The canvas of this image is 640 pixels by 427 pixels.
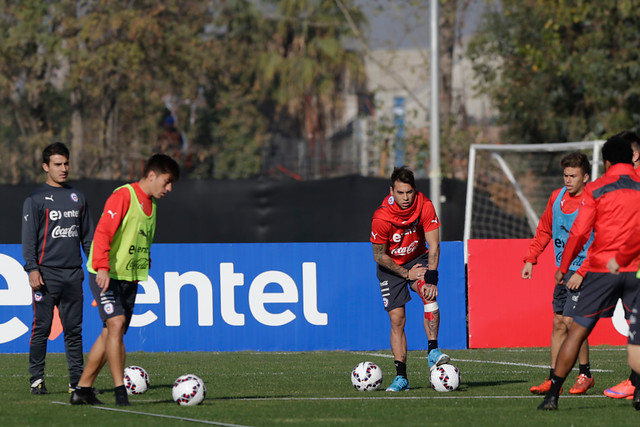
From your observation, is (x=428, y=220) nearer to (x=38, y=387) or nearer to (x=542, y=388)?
(x=542, y=388)

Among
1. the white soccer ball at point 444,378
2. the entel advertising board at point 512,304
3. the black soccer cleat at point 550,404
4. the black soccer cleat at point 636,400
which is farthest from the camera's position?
the entel advertising board at point 512,304

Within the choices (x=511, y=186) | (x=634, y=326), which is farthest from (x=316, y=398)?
(x=511, y=186)

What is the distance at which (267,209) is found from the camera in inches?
730

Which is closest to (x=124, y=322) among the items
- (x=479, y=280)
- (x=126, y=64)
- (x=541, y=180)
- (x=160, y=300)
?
(x=160, y=300)

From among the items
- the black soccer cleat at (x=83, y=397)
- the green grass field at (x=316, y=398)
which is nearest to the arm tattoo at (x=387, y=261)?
the green grass field at (x=316, y=398)

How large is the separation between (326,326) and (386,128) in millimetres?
15554

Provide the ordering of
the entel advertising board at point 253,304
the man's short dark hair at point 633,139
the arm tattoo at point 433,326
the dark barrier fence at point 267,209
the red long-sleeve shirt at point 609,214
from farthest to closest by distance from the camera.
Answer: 1. the dark barrier fence at point 267,209
2. the entel advertising board at point 253,304
3. the arm tattoo at point 433,326
4. the man's short dark hair at point 633,139
5. the red long-sleeve shirt at point 609,214

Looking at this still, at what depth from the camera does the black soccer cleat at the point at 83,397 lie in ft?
28.1

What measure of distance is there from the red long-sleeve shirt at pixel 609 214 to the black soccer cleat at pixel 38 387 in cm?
486

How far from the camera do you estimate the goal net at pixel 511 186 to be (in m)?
18.8

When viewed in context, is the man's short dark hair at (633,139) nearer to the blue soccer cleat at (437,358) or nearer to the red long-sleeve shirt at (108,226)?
the blue soccer cleat at (437,358)

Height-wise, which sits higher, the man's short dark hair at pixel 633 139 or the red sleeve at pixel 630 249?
the man's short dark hair at pixel 633 139

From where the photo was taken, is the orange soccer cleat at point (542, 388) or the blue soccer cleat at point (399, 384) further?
the blue soccer cleat at point (399, 384)

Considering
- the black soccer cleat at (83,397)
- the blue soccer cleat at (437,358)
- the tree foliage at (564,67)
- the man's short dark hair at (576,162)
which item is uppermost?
the tree foliage at (564,67)
